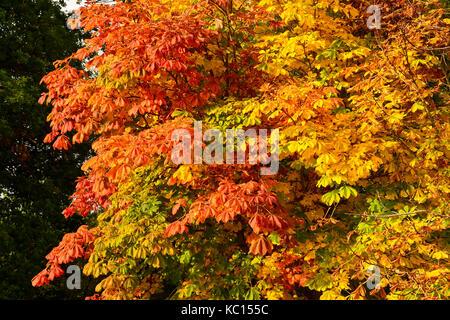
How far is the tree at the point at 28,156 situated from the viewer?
11.9m

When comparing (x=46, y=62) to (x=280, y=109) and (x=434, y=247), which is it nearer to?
(x=280, y=109)

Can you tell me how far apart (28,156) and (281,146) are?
11.1 metres

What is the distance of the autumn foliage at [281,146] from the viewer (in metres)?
4.91

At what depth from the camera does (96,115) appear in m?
5.72

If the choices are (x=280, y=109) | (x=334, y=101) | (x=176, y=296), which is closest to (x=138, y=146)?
(x=280, y=109)

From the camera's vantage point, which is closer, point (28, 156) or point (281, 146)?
point (281, 146)

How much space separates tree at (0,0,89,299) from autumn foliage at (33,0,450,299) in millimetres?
6634

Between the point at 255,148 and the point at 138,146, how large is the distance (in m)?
1.40

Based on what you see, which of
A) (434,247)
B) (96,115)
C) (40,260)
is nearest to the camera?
(434,247)

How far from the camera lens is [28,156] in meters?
13.6

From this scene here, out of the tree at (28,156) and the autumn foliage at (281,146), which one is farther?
the tree at (28,156)

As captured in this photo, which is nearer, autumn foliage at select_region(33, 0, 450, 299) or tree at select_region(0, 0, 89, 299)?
autumn foliage at select_region(33, 0, 450, 299)

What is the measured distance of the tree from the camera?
11922mm

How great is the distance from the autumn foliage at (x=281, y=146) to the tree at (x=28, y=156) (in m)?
6.63
